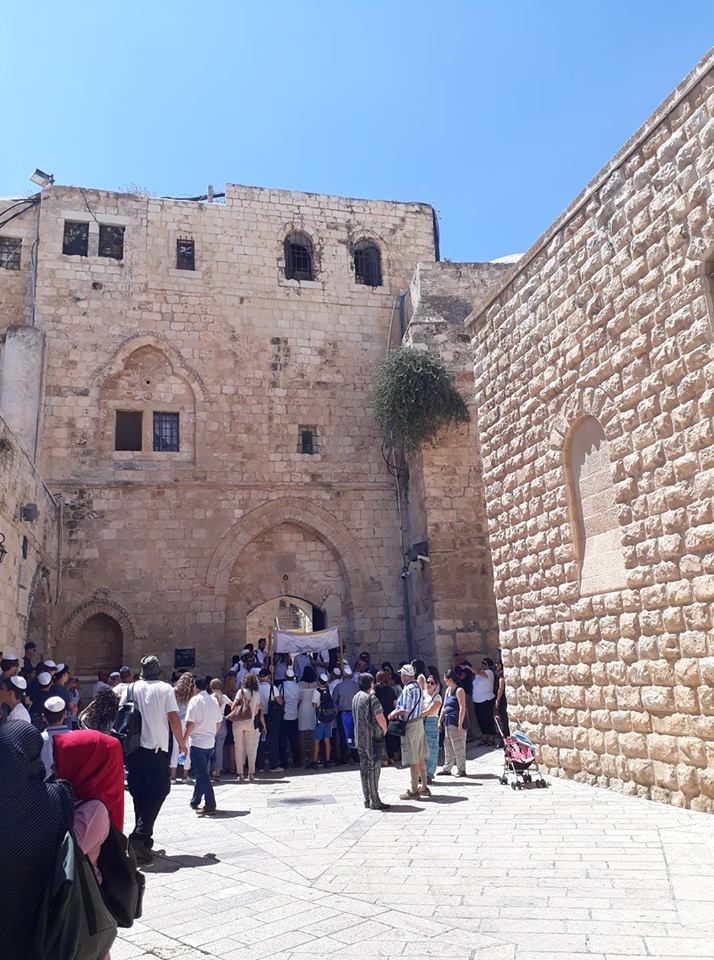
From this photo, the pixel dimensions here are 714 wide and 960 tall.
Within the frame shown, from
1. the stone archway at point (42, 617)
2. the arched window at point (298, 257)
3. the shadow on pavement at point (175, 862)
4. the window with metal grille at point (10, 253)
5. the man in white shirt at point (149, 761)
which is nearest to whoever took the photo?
the shadow on pavement at point (175, 862)

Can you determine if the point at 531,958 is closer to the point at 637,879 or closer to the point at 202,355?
the point at 637,879

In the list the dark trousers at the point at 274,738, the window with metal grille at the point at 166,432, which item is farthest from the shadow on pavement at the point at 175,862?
the window with metal grille at the point at 166,432

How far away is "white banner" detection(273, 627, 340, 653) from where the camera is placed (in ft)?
42.2

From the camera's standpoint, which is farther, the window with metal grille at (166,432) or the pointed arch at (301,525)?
the window with metal grille at (166,432)

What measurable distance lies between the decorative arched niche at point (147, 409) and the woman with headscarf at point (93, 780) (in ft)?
40.3

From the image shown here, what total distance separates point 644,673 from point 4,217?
15.2 m

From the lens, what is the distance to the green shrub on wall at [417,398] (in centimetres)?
1380

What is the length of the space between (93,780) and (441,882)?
8.17ft

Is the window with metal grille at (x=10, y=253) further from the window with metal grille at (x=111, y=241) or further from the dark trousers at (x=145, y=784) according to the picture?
the dark trousers at (x=145, y=784)

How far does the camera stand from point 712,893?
3.71 m

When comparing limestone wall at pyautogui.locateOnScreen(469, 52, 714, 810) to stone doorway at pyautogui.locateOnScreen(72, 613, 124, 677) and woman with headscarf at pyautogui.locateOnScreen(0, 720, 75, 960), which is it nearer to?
woman with headscarf at pyautogui.locateOnScreen(0, 720, 75, 960)

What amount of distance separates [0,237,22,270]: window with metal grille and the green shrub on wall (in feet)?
26.5

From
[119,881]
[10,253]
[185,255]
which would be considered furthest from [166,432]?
[119,881]

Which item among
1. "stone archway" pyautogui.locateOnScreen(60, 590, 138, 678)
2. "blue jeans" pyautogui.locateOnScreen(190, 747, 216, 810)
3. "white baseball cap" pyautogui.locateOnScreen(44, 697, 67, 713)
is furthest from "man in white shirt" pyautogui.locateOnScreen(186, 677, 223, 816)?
"stone archway" pyautogui.locateOnScreen(60, 590, 138, 678)
